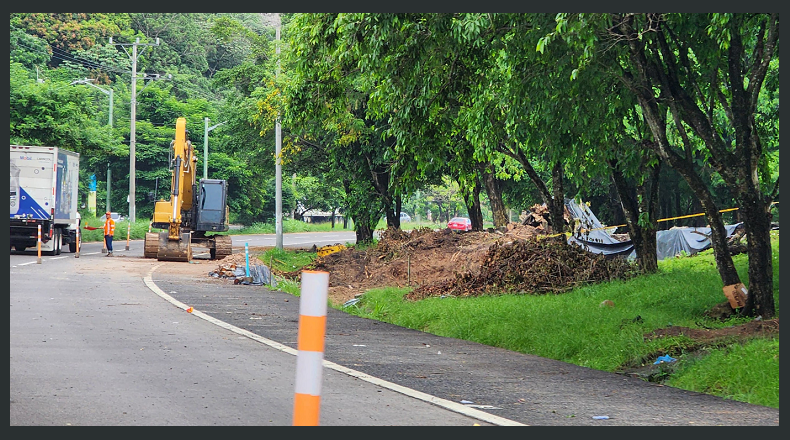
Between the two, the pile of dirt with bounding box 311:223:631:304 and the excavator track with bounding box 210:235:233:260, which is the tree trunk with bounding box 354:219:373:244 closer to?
the excavator track with bounding box 210:235:233:260

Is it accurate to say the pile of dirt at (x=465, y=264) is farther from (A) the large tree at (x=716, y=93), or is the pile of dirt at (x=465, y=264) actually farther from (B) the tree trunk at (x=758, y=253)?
(B) the tree trunk at (x=758, y=253)

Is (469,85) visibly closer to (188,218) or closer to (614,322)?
(614,322)

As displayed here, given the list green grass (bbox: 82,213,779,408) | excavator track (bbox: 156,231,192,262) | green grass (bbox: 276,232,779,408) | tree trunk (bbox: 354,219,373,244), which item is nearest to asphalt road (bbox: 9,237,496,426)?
green grass (bbox: 82,213,779,408)

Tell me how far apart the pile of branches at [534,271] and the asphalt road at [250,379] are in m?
5.06

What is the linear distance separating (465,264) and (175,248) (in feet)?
34.3

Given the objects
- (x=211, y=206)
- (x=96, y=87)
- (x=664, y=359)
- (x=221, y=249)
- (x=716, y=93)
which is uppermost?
(x=716, y=93)

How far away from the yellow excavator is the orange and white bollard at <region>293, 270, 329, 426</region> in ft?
63.5

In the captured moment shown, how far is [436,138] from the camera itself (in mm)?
12922

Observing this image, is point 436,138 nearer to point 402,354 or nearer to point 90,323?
point 402,354

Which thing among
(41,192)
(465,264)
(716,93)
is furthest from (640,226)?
(41,192)

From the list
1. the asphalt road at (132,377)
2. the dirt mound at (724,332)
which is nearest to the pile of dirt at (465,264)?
the dirt mound at (724,332)

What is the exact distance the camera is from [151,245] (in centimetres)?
2606

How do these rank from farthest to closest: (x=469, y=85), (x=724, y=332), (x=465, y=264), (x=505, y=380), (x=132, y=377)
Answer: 1. (x=465, y=264)
2. (x=469, y=85)
3. (x=724, y=332)
4. (x=505, y=380)
5. (x=132, y=377)

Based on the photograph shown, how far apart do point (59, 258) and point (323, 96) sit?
20.1 feet
